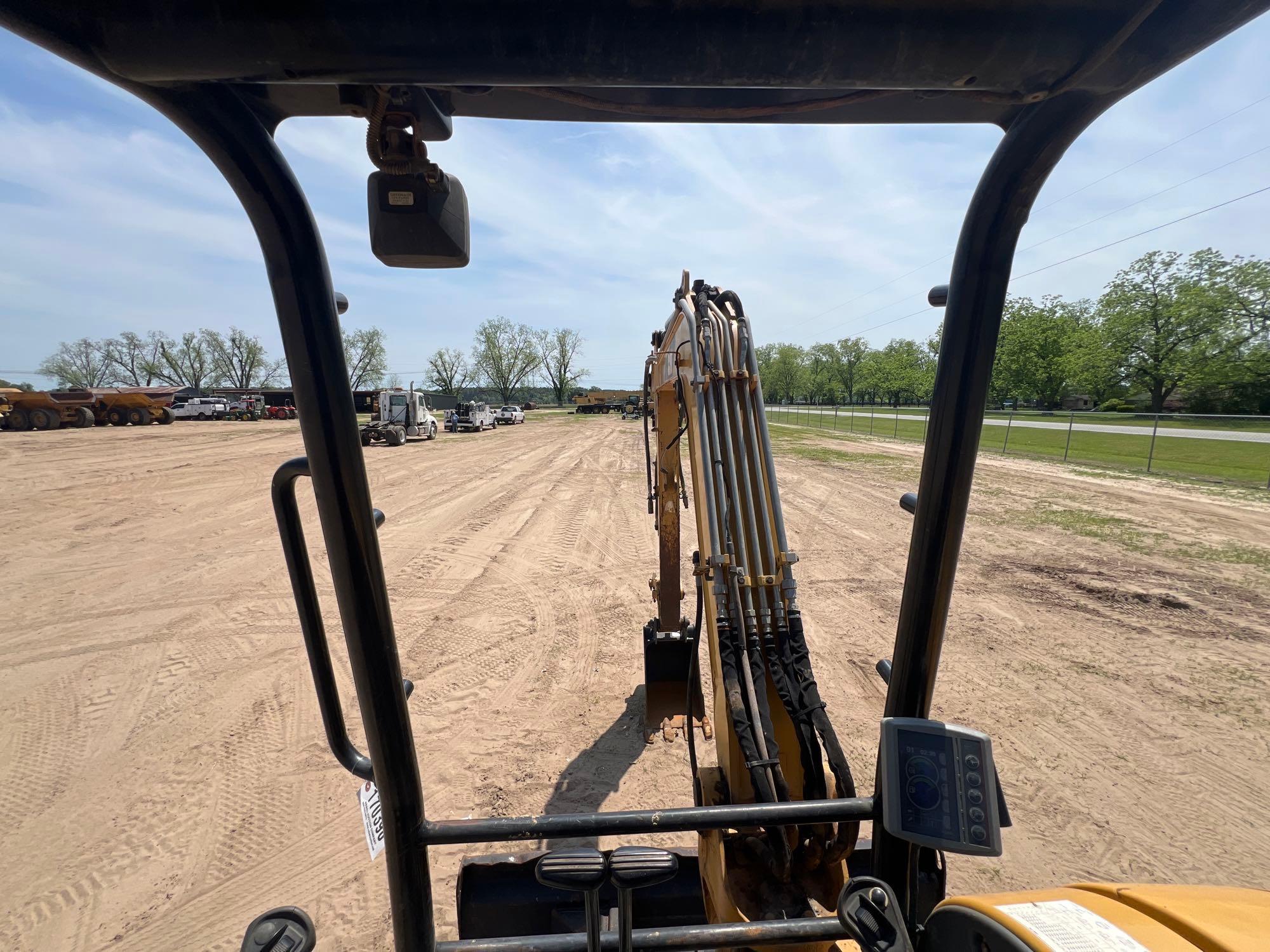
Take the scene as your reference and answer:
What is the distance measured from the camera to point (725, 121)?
47.9 inches

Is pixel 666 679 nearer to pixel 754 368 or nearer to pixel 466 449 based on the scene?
pixel 754 368

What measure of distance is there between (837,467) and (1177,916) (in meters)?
16.5

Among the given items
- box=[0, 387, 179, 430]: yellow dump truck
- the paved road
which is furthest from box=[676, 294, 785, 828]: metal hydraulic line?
box=[0, 387, 179, 430]: yellow dump truck

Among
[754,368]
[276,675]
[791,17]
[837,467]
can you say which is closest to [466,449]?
[837,467]

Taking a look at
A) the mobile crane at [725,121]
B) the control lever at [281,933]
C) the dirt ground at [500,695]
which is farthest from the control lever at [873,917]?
the dirt ground at [500,695]

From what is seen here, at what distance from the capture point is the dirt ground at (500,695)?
2.96 meters

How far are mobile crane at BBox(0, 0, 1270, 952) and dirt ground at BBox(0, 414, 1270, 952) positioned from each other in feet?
6.56

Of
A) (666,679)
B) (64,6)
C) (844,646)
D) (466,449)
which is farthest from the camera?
(466,449)

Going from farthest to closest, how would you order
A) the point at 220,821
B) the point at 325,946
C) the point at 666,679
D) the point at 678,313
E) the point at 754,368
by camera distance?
the point at 666,679
the point at 220,821
the point at 678,313
the point at 325,946
the point at 754,368

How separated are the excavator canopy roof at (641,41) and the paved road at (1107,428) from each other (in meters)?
22.0

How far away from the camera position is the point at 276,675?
487cm

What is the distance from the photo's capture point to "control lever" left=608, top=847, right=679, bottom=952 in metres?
1.06

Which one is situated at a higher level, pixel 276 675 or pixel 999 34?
pixel 999 34

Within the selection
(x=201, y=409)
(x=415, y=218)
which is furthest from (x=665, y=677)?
(x=201, y=409)
